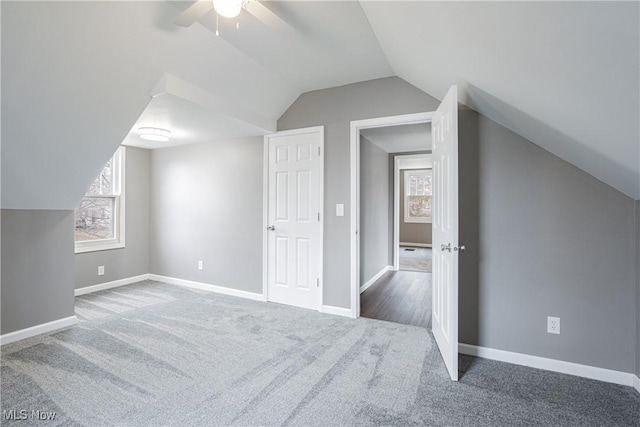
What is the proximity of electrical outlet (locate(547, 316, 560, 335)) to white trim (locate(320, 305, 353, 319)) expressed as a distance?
1.71 meters

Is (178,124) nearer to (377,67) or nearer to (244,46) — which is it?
(244,46)

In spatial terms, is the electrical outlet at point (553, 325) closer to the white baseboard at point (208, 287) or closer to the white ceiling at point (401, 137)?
the white ceiling at point (401, 137)

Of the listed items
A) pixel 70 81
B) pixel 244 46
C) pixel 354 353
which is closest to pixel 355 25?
pixel 244 46

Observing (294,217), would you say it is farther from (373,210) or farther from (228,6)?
(228,6)

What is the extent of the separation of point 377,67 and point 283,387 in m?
2.79

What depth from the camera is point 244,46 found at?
256 centimetres

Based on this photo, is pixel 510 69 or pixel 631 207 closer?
pixel 510 69

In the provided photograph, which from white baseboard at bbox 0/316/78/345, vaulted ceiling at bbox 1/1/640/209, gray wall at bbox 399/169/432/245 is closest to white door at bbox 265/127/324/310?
vaulted ceiling at bbox 1/1/640/209

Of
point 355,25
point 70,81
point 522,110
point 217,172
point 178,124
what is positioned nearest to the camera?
point 522,110

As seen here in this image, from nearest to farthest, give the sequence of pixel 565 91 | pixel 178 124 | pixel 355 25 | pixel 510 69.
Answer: pixel 565 91
pixel 510 69
pixel 355 25
pixel 178 124

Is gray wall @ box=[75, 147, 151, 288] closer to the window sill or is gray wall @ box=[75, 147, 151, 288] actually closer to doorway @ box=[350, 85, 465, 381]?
the window sill

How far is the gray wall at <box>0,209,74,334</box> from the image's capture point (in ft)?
8.88

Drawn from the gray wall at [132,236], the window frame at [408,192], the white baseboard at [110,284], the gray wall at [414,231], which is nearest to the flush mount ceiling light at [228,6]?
the gray wall at [132,236]

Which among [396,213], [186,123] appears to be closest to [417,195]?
[396,213]
